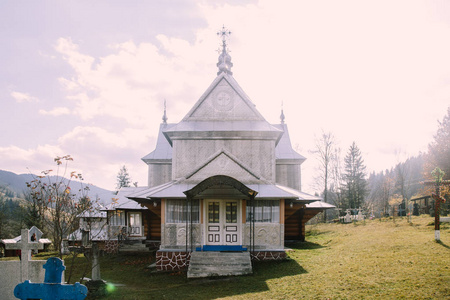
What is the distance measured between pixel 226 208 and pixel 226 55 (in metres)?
13.8

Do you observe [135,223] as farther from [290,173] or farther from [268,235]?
[268,235]

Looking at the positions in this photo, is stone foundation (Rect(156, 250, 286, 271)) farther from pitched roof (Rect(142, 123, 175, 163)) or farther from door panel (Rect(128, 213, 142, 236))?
pitched roof (Rect(142, 123, 175, 163))

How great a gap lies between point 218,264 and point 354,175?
3512cm

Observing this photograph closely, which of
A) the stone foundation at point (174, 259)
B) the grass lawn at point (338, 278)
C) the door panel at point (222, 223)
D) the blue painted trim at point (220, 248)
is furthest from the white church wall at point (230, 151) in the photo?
the grass lawn at point (338, 278)

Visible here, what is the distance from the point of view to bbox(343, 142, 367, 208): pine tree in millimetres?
44125

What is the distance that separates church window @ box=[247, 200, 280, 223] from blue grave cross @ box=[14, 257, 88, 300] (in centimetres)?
1271

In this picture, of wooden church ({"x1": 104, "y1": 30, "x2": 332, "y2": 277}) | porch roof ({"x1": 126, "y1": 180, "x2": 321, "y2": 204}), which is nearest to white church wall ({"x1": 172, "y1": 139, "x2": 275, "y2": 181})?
wooden church ({"x1": 104, "y1": 30, "x2": 332, "y2": 277})

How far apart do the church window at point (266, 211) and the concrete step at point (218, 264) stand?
2212mm

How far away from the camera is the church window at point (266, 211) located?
17156mm

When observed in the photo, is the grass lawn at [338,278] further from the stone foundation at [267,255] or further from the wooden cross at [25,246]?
the wooden cross at [25,246]

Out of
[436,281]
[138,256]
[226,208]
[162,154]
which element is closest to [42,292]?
[436,281]

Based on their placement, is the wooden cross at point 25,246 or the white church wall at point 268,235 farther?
the white church wall at point 268,235

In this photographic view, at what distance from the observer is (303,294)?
10750mm

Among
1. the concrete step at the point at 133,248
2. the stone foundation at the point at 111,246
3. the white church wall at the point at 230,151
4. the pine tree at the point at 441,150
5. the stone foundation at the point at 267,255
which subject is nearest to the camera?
the stone foundation at the point at 267,255
